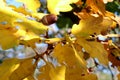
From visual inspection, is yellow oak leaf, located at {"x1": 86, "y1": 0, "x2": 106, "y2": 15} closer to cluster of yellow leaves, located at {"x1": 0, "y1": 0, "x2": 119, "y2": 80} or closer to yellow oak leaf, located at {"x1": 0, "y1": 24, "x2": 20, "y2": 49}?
cluster of yellow leaves, located at {"x1": 0, "y1": 0, "x2": 119, "y2": 80}

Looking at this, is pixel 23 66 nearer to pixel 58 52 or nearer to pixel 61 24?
pixel 58 52

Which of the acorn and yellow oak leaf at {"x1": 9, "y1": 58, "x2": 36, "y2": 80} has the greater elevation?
the acorn

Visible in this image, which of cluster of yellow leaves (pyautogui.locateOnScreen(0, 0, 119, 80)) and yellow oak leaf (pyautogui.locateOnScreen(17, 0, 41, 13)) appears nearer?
cluster of yellow leaves (pyautogui.locateOnScreen(0, 0, 119, 80))

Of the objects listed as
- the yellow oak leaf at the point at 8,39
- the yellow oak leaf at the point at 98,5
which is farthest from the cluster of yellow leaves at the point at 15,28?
the yellow oak leaf at the point at 98,5

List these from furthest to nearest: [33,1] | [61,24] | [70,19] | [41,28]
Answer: [61,24] < [70,19] < [33,1] < [41,28]

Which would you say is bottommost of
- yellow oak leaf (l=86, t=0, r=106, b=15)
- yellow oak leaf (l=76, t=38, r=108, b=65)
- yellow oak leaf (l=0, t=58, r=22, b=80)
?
yellow oak leaf (l=0, t=58, r=22, b=80)

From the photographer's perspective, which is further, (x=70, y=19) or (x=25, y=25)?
(x=70, y=19)

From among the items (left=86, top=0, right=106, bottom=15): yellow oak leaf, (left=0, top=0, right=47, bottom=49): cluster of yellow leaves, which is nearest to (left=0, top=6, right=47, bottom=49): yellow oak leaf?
(left=0, top=0, right=47, bottom=49): cluster of yellow leaves

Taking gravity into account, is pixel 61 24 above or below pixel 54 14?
below

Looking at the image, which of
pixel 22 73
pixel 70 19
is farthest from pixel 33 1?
pixel 70 19
